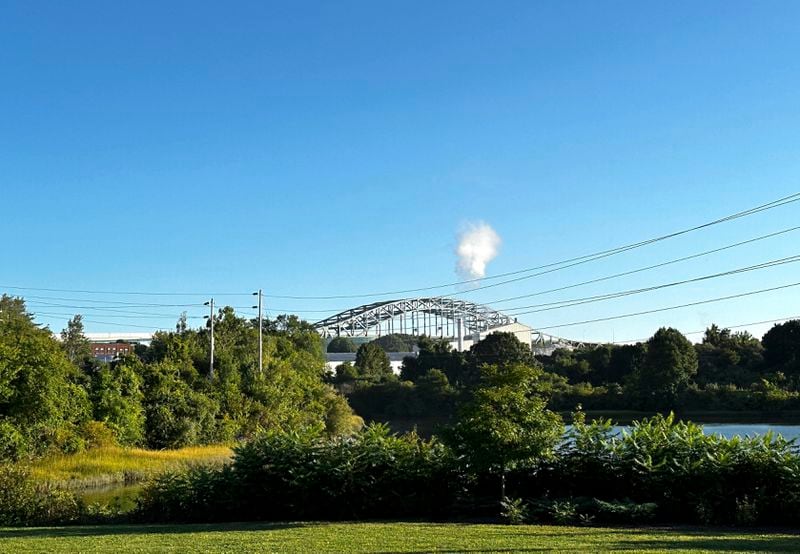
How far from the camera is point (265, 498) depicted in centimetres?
1596

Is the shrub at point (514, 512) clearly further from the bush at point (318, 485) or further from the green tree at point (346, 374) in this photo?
the green tree at point (346, 374)

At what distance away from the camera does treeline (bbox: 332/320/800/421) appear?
52.8 metres

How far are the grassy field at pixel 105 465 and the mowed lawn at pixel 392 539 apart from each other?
1567 cm

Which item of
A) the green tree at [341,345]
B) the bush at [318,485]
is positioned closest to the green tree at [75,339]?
the bush at [318,485]

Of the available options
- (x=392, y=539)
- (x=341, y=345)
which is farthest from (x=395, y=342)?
(x=392, y=539)

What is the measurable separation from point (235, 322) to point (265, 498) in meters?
45.8

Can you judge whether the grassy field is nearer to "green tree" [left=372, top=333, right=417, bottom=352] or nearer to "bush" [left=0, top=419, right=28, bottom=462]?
"bush" [left=0, top=419, right=28, bottom=462]

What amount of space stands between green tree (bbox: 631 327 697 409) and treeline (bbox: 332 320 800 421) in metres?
0.07

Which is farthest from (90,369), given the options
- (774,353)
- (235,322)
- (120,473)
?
(774,353)

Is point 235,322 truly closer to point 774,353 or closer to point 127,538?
point 774,353

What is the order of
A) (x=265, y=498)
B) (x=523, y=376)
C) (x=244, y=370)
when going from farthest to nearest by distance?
(x=244, y=370)
(x=265, y=498)
(x=523, y=376)

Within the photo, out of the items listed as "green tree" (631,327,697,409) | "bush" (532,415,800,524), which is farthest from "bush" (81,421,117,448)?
"green tree" (631,327,697,409)

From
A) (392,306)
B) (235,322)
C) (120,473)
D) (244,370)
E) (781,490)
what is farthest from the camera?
(392,306)

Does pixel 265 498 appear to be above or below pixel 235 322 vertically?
below
